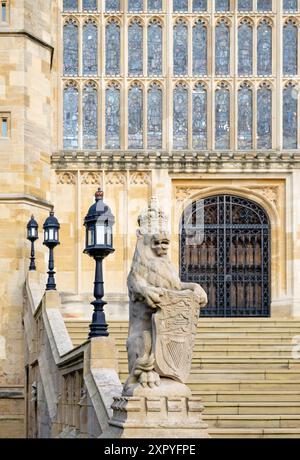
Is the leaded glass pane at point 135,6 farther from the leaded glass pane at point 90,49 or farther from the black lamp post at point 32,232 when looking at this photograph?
the black lamp post at point 32,232

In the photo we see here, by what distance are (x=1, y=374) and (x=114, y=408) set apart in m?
11.1

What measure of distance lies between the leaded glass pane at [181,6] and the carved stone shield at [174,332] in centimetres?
1563

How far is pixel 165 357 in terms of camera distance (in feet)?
41.8

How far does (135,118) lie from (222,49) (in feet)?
7.86

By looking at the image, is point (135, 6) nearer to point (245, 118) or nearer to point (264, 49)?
point (264, 49)

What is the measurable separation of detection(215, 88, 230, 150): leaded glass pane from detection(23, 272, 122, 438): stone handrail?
17.9ft

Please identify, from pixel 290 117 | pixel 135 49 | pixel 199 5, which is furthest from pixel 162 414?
pixel 199 5

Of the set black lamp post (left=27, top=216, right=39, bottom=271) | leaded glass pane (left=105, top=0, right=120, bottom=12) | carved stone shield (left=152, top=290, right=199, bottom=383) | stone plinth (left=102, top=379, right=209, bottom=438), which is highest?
leaded glass pane (left=105, top=0, right=120, bottom=12)

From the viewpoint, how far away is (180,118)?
27.3m

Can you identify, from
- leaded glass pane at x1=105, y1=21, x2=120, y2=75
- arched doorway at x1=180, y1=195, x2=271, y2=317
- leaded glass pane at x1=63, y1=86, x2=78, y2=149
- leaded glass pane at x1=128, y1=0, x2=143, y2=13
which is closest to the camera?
arched doorway at x1=180, y1=195, x2=271, y2=317

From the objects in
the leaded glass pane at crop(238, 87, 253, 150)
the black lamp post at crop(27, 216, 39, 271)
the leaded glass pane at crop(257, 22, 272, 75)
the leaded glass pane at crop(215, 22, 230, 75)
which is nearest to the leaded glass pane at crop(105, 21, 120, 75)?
the leaded glass pane at crop(215, 22, 230, 75)

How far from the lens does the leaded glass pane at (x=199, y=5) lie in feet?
90.3

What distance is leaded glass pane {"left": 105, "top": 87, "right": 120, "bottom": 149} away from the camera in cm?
2719

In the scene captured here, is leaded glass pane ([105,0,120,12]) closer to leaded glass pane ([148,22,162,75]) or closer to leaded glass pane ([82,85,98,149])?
leaded glass pane ([148,22,162,75])
